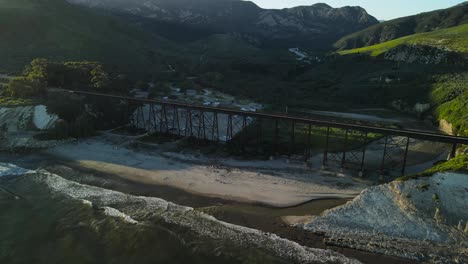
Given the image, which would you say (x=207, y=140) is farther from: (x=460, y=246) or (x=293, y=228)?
(x=460, y=246)

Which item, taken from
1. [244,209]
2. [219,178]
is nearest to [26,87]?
[219,178]

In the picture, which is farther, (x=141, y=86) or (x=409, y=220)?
(x=141, y=86)

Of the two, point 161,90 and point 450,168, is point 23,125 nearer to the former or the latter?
point 161,90

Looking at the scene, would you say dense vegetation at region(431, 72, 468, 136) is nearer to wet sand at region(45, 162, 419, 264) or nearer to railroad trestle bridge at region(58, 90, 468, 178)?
railroad trestle bridge at region(58, 90, 468, 178)

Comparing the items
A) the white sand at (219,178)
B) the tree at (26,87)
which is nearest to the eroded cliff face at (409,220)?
A: the white sand at (219,178)

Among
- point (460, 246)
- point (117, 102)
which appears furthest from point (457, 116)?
point (117, 102)

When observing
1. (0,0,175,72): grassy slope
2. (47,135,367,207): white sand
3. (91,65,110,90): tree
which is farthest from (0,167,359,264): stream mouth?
(0,0,175,72): grassy slope

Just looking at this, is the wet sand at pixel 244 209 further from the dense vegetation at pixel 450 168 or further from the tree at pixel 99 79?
the tree at pixel 99 79
